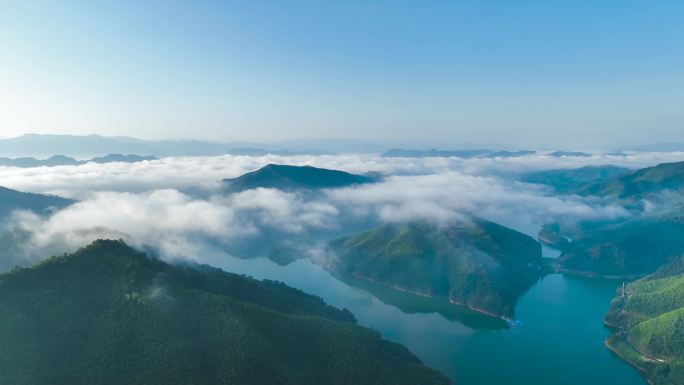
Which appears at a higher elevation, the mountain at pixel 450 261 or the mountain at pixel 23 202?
the mountain at pixel 23 202

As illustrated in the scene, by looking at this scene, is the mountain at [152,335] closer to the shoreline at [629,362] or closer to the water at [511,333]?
the water at [511,333]

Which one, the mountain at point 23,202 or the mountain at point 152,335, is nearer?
the mountain at point 152,335

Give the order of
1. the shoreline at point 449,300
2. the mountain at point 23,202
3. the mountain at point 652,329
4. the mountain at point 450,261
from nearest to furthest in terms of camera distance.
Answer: the mountain at point 652,329
the shoreline at point 449,300
the mountain at point 450,261
the mountain at point 23,202

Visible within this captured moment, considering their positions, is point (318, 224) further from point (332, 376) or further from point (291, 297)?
point (332, 376)

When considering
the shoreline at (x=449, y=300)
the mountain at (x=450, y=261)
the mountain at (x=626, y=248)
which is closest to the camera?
the shoreline at (x=449, y=300)

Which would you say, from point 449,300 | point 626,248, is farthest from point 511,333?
point 626,248

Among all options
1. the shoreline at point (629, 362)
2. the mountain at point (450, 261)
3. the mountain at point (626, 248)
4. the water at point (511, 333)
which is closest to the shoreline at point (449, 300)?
the mountain at point (450, 261)

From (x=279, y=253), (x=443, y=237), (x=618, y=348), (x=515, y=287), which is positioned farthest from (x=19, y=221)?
(x=618, y=348)

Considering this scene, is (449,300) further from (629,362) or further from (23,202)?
(23,202)
